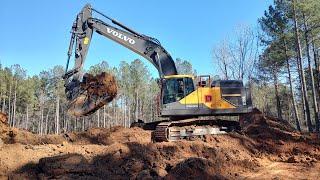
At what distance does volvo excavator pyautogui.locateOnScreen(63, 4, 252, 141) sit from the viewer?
46.0 feet

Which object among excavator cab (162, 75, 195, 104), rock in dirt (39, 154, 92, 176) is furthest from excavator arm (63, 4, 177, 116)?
rock in dirt (39, 154, 92, 176)

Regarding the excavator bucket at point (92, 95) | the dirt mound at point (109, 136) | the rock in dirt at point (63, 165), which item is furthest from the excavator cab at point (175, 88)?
the rock in dirt at point (63, 165)

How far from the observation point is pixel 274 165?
1285 cm

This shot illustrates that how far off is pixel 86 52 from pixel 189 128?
16.9 feet

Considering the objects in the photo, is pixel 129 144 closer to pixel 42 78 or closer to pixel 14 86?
pixel 14 86

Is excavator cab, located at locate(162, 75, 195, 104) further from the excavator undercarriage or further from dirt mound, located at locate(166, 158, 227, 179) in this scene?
dirt mound, located at locate(166, 158, 227, 179)

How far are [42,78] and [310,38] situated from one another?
47.1m

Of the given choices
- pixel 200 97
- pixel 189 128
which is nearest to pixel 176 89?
pixel 200 97

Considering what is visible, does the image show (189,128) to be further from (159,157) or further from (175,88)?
(159,157)

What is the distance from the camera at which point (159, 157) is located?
11797 mm

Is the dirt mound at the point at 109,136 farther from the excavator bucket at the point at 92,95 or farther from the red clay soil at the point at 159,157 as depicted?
the excavator bucket at the point at 92,95

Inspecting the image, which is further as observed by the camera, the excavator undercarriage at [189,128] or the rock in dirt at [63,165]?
the excavator undercarriage at [189,128]

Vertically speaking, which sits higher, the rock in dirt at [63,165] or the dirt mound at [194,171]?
the rock in dirt at [63,165]

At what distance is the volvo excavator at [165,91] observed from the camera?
46.0ft
